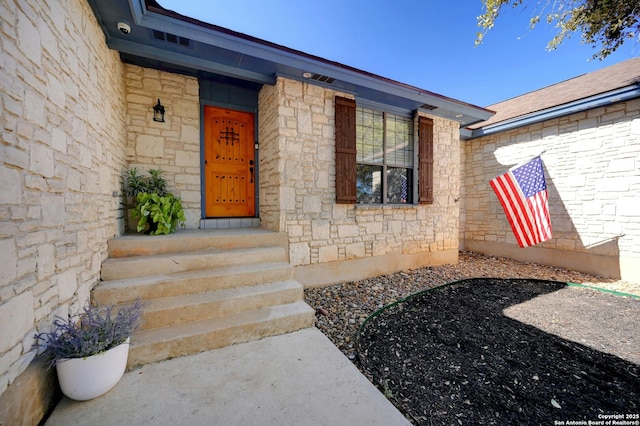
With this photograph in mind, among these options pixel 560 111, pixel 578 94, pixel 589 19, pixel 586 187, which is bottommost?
pixel 586 187

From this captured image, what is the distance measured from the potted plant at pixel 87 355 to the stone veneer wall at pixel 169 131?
2.26 meters

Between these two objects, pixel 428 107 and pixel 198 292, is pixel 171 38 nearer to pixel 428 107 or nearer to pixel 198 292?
pixel 198 292

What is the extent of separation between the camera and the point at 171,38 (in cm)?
266

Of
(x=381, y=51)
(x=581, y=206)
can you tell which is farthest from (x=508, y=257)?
(x=381, y=51)

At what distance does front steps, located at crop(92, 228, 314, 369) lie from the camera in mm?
1945

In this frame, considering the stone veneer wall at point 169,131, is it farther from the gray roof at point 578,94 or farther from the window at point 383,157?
the gray roof at point 578,94

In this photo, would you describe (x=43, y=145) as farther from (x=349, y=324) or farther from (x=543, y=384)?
(x=543, y=384)

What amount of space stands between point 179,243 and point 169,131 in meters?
1.84

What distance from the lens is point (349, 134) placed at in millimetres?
3828

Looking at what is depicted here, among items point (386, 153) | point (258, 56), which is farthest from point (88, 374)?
point (386, 153)

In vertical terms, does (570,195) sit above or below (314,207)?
above

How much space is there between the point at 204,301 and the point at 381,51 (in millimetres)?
7588

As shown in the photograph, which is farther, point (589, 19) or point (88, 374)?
point (589, 19)

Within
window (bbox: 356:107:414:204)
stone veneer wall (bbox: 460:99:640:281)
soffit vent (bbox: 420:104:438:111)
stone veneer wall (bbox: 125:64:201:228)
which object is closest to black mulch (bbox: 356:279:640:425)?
window (bbox: 356:107:414:204)
